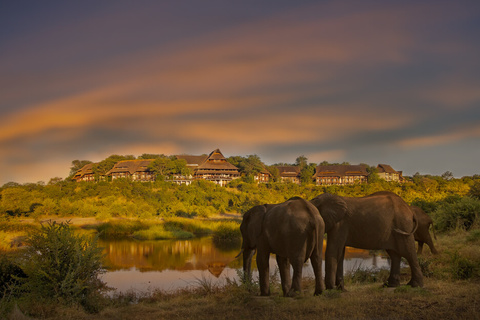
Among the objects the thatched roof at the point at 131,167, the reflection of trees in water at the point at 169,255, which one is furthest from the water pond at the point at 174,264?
the thatched roof at the point at 131,167

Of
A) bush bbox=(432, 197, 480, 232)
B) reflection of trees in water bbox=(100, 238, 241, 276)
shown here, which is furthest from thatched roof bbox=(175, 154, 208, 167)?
bush bbox=(432, 197, 480, 232)

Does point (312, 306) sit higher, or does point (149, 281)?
point (312, 306)

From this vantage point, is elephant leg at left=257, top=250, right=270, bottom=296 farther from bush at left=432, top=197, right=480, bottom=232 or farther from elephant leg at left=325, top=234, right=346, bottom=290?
bush at left=432, top=197, right=480, bottom=232

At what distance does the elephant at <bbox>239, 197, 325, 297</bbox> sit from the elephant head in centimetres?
5

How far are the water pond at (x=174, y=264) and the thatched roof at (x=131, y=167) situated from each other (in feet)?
173

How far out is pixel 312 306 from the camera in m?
7.29

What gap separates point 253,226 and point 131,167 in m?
74.7

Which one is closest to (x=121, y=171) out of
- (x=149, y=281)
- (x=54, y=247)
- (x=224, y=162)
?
(x=224, y=162)

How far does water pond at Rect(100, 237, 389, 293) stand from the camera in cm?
1506

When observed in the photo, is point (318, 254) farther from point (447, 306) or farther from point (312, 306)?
point (447, 306)

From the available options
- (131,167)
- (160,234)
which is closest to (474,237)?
(160,234)

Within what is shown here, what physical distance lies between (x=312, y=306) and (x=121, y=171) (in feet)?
256

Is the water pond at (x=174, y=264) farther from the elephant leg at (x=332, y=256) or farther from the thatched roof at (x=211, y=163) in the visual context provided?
the thatched roof at (x=211, y=163)

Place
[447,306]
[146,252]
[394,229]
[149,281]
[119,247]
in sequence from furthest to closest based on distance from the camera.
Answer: [119,247]
[146,252]
[149,281]
[394,229]
[447,306]
